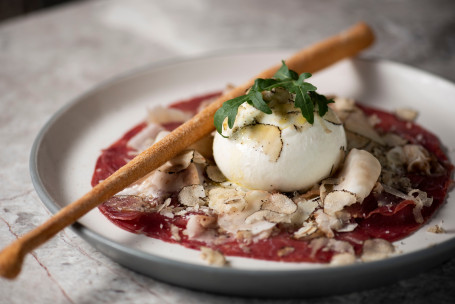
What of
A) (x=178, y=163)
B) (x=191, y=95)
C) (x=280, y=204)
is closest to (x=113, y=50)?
(x=191, y=95)

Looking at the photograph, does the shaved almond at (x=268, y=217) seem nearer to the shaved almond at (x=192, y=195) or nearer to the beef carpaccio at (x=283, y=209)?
the beef carpaccio at (x=283, y=209)

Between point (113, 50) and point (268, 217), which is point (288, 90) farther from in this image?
point (113, 50)

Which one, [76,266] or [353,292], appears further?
[76,266]

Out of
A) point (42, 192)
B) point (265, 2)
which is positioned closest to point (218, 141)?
point (42, 192)

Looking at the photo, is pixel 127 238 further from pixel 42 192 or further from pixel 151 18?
pixel 151 18

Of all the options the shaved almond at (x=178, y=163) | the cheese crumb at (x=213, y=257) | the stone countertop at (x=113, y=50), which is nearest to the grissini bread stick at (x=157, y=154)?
the shaved almond at (x=178, y=163)

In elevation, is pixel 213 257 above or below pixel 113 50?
above

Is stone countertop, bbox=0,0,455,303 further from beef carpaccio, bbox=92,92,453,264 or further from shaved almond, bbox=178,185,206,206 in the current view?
shaved almond, bbox=178,185,206,206
